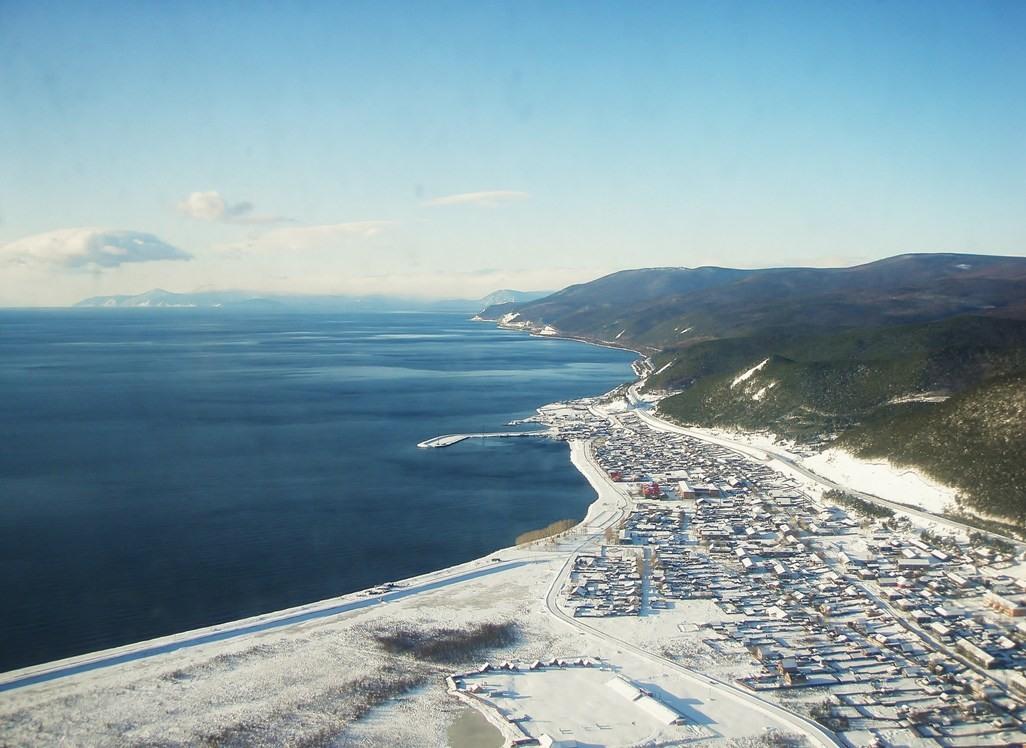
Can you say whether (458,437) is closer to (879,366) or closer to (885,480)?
(885,480)

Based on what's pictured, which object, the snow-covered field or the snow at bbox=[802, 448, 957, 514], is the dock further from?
the snow-covered field

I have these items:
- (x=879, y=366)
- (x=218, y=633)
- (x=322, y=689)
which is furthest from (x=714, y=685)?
(x=879, y=366)

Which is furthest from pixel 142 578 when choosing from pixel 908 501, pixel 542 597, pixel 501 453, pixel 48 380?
pixel 48 380

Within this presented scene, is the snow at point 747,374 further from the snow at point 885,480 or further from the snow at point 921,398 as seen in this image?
the snow at point 885,480

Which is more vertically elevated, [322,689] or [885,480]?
[885,480]

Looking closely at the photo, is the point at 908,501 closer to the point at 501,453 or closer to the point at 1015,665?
the point at 1015,665

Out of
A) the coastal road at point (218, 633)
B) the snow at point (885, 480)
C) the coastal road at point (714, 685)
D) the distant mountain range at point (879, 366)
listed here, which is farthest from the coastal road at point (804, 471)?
the coastal road at point (218, 633)
